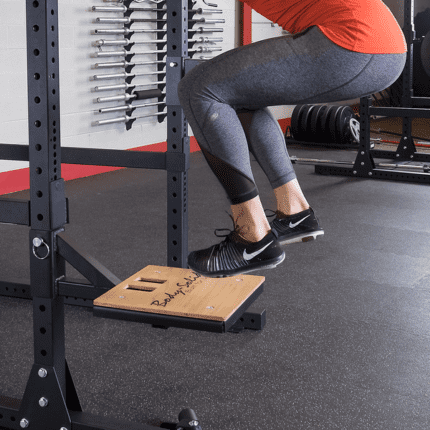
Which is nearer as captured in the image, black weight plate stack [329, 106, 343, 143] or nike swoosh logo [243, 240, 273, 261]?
nike swoosh logo [243, 240, 273, 261]

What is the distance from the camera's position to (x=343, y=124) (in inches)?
251

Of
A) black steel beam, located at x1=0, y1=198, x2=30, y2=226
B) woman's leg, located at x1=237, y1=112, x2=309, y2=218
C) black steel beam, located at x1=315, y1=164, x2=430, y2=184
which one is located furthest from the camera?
black steel beam, located at x1=315, y1=164, x2=430, y2=184

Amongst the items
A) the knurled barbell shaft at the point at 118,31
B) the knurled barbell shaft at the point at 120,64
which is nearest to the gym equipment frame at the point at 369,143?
the knurled barbell shaft at the point at 120,64

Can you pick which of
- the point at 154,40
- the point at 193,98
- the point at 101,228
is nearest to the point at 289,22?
the point at 193,98

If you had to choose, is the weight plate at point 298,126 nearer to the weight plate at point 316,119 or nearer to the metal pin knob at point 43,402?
the weight plate at point 316,119

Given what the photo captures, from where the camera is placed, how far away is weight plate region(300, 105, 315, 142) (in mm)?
6470

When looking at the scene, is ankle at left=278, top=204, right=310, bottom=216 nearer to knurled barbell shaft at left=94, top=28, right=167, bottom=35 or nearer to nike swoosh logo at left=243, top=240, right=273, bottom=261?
nike swoosh logo at left=243, top=240, right=273, bottom=261

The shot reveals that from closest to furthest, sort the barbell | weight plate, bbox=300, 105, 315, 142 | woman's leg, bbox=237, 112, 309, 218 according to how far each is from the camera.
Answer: woman's leg, bbox=237, 112, 309, 218, the barbell, weight plate, bbox=300, 105, 315, 142

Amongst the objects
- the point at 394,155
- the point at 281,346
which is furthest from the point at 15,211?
the point at 394,155

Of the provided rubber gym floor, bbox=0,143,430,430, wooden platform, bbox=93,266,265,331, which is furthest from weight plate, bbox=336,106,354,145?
wooden platform, bbox=93,266,265,331

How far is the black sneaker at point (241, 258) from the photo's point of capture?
1.60m

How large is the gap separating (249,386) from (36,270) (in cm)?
75

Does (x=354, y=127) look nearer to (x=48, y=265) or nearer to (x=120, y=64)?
(x=120, y=64)

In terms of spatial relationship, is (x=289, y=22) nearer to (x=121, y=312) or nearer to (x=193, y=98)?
(x=193, y=98)
